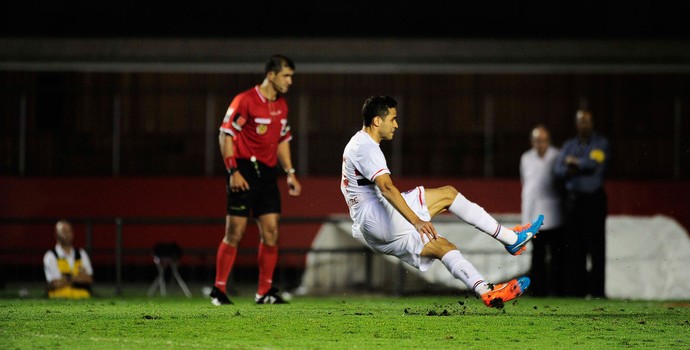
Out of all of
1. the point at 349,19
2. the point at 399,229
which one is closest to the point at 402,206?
the point at 399,229

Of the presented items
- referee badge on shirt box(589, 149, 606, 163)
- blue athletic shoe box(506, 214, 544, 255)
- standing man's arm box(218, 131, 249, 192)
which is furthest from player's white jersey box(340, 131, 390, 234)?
referee badge on shirt box(589, 149, 606, 163)

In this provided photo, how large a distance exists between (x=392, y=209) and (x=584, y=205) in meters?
4.90

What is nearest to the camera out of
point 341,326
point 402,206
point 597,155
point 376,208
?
point 341,326

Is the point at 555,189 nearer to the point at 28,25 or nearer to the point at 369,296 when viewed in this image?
the point at 369,296

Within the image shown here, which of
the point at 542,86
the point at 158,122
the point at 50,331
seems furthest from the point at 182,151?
the point at 50,331

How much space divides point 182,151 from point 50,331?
11.7 m

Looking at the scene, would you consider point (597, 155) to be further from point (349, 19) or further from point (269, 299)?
point (349, 19)

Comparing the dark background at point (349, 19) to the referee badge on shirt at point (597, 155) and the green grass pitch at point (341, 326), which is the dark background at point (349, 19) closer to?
the referee badge on shirt at point (597, 155)

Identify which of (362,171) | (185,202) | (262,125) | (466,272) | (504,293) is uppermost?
(262,125)

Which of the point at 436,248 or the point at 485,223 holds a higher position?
the point at 485,223

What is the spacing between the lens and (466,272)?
9.41m

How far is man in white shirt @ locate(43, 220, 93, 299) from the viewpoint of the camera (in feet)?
45.2

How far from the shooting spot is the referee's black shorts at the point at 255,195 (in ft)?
38.1

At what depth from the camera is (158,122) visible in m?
20.4
